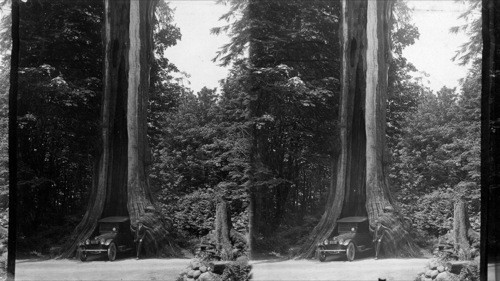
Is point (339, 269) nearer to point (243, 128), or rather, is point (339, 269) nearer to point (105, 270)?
point (243, 128)

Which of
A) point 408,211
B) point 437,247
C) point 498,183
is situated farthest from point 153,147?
point 498,183

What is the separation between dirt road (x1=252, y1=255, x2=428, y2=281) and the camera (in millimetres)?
4949

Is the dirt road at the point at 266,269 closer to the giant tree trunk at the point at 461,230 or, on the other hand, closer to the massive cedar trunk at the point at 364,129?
the massive cedar trunk at the point at 364,129

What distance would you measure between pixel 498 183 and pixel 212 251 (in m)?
3.13

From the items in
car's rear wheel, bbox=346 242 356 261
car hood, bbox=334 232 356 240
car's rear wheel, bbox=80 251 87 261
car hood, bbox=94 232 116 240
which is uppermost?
car hood, bbox=334 232 356 240

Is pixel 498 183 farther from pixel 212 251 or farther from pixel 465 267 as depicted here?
pixel 212 251

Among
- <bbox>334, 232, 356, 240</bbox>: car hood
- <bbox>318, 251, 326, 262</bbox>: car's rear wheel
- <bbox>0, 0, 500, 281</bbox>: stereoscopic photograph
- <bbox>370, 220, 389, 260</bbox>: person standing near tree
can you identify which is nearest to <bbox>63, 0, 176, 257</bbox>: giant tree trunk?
<bbox>0, 0, 500, 281</bbox>: stereoscopic photograph

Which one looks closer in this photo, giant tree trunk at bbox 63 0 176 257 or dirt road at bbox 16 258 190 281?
dirt road at bbox 16 258 190 281

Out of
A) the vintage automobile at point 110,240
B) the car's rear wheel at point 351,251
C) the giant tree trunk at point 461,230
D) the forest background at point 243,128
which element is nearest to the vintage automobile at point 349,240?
the car's rear wheel at point 351,251

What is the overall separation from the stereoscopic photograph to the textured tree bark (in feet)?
0.05

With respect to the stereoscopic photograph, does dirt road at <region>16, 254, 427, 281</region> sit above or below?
below

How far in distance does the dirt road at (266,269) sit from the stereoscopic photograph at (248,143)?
0.05 ft

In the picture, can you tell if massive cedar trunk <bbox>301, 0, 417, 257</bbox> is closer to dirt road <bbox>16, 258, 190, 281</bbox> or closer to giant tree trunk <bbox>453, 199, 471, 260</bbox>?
giant tree trunk <bbox>453, 199, 471, 260</bbox>

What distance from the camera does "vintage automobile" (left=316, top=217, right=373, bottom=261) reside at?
4988 millimetres
